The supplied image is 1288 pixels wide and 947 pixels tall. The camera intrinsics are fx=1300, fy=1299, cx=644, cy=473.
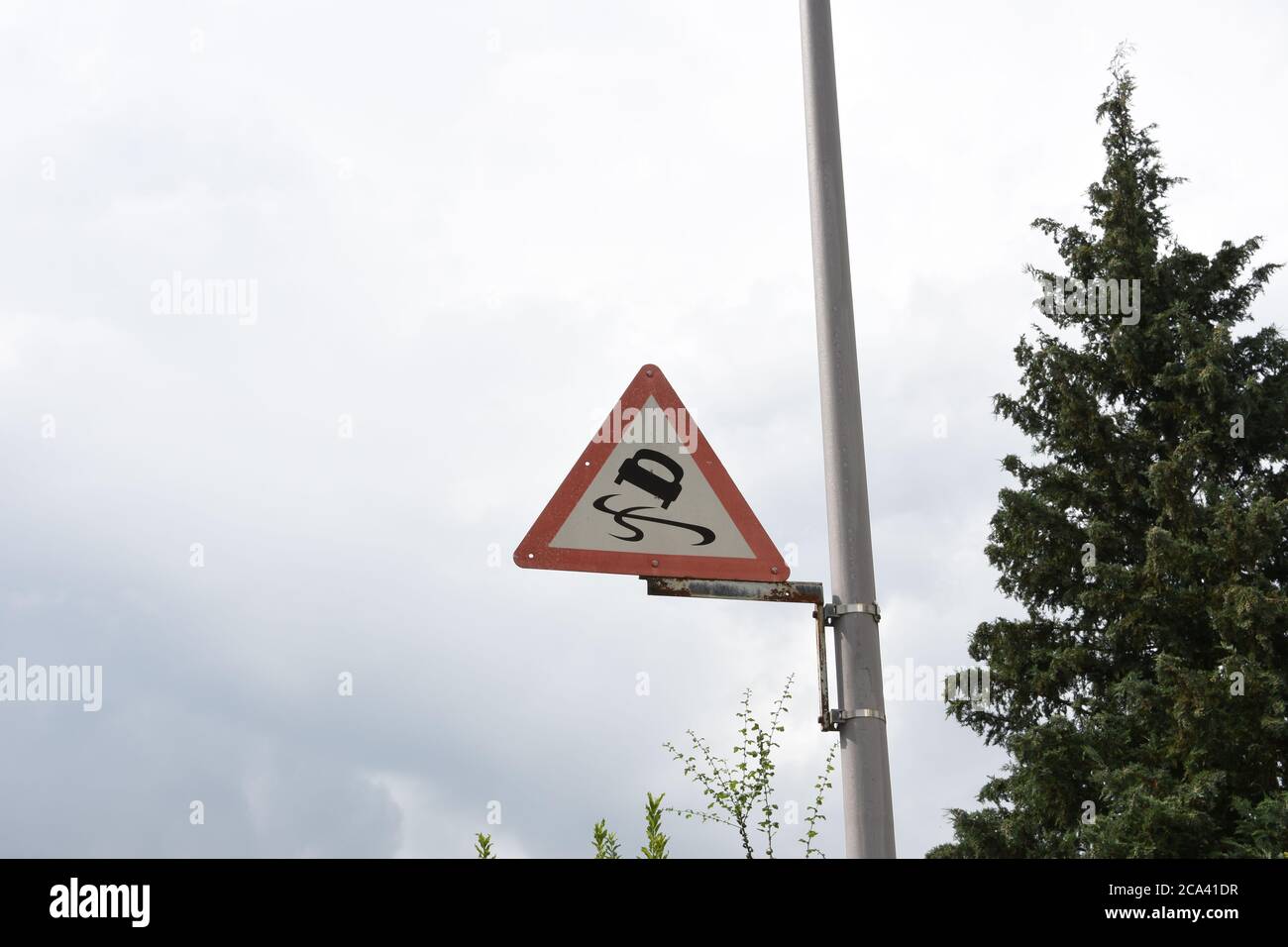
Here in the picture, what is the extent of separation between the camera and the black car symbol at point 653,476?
4.50 meters

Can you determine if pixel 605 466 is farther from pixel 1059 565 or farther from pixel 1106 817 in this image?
pixel 1059 565

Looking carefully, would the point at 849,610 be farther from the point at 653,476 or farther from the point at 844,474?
the point at 653,476

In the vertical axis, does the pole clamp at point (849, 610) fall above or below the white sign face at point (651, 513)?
below

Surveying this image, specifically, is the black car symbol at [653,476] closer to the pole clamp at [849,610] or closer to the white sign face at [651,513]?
the white sign face at [651,513]

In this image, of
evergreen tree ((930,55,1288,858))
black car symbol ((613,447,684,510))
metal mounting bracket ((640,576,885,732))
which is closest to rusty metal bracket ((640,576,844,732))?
metal mounting bracket ((640,576,885,732))

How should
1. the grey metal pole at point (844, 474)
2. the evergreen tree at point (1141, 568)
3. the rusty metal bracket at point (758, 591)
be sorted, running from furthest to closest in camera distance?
1. the evergreen tree at point (1141, 568)
2. the rusty metal bracket at point (758, 591)
3. the grey metal pole at point (844, 474)

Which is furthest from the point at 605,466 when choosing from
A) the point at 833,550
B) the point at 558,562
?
the point at 833,550

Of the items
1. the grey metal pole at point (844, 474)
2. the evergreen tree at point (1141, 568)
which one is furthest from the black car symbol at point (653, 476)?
the evergreen tree at point (1141, 568)

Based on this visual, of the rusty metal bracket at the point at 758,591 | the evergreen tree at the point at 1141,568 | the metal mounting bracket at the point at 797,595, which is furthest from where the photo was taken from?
the evergreen tree at the point at 1141,568

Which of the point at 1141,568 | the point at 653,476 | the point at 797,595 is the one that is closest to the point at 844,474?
the point at 797,595

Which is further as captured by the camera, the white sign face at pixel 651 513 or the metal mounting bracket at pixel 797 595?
the white sign face at pixel 651 513

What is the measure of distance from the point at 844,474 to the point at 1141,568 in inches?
641
